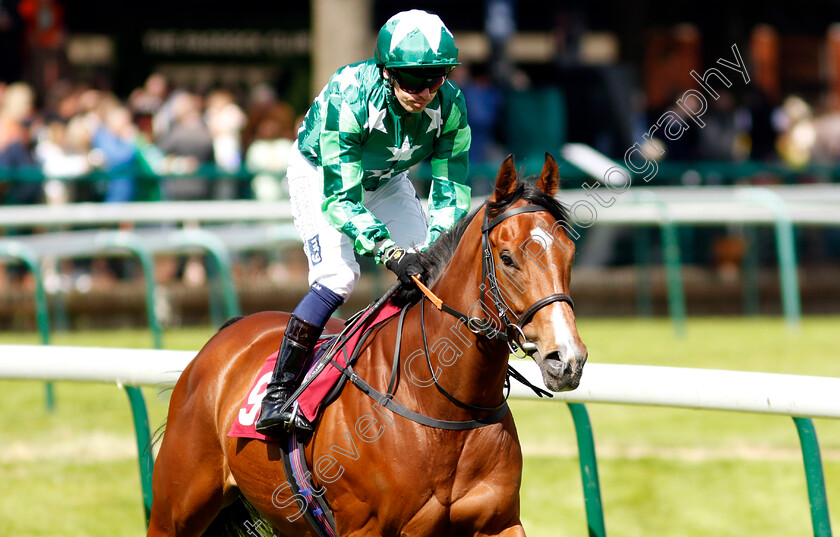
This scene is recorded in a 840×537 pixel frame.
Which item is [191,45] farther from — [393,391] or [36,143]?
[393,391]

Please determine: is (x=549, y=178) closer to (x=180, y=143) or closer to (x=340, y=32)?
(x=180, y=143)

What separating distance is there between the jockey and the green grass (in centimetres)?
135

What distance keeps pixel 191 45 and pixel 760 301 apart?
8356mm

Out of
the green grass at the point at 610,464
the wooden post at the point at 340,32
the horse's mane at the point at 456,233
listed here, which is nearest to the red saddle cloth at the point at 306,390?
the horse's mane at the point at 456,233

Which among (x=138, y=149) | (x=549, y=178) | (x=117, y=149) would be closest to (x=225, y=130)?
(x=138, y=149)

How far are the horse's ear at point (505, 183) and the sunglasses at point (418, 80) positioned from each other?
488mm

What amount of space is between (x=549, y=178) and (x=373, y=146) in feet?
2.41

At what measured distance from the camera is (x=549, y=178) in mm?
3385

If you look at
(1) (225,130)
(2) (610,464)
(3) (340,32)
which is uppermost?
(3) (340,32)

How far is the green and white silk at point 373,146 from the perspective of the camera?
145 inches

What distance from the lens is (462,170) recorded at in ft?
13.0

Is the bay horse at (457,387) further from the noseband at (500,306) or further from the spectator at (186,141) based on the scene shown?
the spectator at (186,141)

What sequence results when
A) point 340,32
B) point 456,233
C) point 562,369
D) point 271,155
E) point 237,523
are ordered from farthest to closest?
point 340,32, point 271,155, point 237,523, point 456,233, point 562,369

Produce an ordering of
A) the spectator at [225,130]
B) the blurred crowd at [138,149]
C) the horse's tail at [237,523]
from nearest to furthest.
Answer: the horse's tail at [237,523]
the blurred crowd at [138,149]
the spectator at [225,130]
